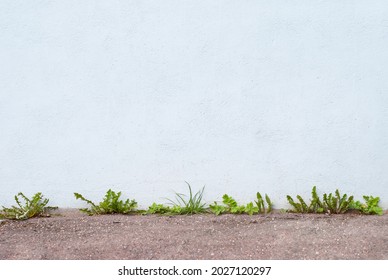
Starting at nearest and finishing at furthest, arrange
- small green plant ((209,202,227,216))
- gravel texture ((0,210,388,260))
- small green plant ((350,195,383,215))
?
gravel texture ((0,210,388,260)) → small green plant ((350,195,383,215)) → small green plant ((209,202,227,216))

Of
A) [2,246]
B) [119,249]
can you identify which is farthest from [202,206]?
[2,246]

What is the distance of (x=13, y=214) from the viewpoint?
4.80 metres

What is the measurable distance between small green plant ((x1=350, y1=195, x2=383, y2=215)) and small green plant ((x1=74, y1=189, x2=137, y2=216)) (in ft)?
6.75

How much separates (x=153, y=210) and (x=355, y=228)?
181cm

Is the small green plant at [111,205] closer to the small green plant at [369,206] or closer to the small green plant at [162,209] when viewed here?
the small green plant at [162,209]

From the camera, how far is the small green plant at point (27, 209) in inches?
188

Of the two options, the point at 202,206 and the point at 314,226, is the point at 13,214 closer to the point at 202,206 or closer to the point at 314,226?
the point at 202,206

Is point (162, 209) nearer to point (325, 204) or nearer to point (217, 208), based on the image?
point (217, 208)

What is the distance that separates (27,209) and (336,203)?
288 centimetres

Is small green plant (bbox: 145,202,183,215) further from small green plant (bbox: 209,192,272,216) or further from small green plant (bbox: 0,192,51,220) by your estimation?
small green plant (bbox: 0,192,51,220)

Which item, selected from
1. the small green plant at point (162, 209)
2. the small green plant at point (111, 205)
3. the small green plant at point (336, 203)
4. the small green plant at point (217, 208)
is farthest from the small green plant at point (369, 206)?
the small green plant at point (111, 205)

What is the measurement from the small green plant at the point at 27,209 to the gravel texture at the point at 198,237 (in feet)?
0.35

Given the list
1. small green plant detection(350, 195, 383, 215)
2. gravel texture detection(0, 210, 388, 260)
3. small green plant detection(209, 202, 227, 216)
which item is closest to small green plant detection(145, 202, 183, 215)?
gravel texture detection(0, 210, 388, 260)

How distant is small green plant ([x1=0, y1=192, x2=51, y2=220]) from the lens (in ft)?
15.7
